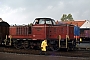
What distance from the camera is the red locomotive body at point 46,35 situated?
19.1 metres

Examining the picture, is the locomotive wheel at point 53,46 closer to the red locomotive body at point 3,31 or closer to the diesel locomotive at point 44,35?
the diesel locomotive at point 44,35

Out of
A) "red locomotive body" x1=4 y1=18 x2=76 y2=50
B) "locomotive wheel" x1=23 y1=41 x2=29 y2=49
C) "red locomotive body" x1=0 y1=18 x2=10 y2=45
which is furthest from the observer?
"red locomotive body" x1=0 y1=18 x2=10 y2=45

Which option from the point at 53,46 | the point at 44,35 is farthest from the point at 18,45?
the point at 53,46

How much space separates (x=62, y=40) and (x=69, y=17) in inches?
4143

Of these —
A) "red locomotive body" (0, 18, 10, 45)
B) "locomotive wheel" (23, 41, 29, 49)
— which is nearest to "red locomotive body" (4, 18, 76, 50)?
"locomotive wheel" (23, 41, 29, 49)

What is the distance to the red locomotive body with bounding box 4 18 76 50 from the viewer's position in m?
19.1

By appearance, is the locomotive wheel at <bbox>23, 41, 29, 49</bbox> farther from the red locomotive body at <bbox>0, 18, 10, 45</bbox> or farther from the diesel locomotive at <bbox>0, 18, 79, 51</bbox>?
the red locomotive body at <bbox>0, 18, 10, 45</bbox>

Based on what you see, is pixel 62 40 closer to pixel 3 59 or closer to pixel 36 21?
pixel 36 21

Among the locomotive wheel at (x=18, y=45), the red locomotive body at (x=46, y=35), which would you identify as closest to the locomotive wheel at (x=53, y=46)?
the red locomotive body at (x=46, y=35)

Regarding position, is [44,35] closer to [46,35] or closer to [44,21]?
[46,35]

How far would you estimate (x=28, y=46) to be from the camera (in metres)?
20.3

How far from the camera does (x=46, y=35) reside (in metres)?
19.5

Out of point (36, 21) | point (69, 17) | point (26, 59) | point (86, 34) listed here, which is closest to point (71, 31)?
point (36, 21)

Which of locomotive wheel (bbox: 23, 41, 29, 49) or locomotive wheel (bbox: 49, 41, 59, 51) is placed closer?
locomotive wheel (bbox: 49, 41, 59, 51)
